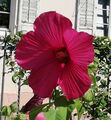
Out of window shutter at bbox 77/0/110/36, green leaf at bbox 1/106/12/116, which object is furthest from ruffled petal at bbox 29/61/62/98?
window shutter at bbox 77/0/110/36

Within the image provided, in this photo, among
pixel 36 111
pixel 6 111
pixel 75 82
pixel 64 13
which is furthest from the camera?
pixel 64 13

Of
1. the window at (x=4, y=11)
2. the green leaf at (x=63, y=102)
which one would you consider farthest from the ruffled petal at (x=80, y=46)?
the window at (x=4, y=11)

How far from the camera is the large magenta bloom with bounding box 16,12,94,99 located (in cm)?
80

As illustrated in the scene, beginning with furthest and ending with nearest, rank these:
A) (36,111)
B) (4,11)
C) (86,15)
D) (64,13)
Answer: (86,15) → (64,13) → (4,11) → (36,111)

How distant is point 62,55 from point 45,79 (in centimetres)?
5

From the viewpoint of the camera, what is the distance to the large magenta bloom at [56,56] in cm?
80

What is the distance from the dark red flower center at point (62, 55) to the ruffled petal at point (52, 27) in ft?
0.05

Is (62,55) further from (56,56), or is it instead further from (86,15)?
(86,15)

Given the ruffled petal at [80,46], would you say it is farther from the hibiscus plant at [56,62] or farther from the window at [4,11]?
the window at [4,11]

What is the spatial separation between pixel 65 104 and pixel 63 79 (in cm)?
9

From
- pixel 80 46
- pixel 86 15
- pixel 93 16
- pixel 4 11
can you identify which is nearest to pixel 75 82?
pixel 80 46

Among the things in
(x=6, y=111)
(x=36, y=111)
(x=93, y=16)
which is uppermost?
(x=93, y=16)

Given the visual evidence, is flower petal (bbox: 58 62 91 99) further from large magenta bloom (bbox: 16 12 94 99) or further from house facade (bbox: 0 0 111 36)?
house facade (bbox: 0 0 111 36)

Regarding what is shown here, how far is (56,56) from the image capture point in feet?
2.89
